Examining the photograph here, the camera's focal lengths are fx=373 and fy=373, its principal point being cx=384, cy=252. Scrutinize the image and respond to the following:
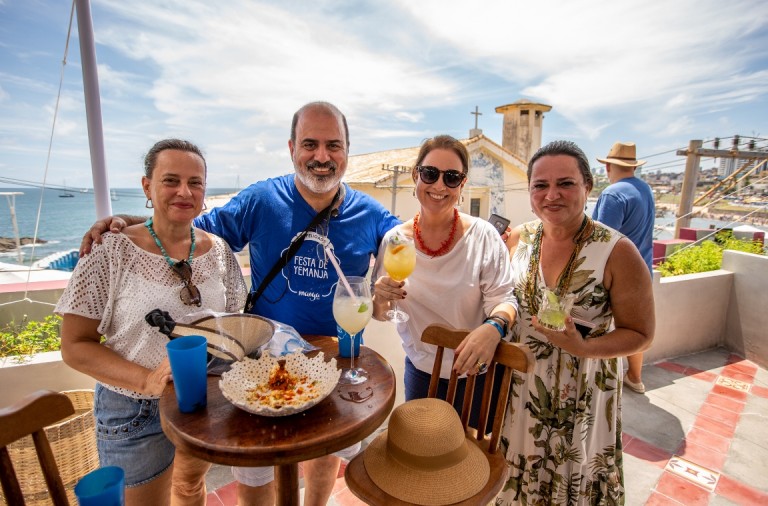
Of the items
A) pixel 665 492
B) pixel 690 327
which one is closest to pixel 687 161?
pixel 690 327

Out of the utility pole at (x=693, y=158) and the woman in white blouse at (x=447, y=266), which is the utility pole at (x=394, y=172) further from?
the woman in white blouse at (x=447, y=266)

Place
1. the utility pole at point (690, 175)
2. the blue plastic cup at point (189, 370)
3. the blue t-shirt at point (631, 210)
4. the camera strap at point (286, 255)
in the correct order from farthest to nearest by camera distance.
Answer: the utility pole at point (690, 175)
the blue t-shirt at point (631, 210)
the camera strap at point (286, 255)
the blue plastic cup at point (189, 370)

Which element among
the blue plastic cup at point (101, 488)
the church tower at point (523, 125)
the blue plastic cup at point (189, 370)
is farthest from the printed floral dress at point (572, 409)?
the church tower at point (523, 125)

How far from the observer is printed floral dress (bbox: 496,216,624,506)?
175 centimetres

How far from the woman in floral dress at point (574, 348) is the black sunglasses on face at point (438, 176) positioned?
1.21ft

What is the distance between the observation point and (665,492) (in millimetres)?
2596

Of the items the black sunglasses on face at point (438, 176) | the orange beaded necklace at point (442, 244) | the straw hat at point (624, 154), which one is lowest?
the orange beaded necklace at point (442, 244)

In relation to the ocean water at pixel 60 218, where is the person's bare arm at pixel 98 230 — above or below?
above

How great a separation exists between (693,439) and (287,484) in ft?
11.6

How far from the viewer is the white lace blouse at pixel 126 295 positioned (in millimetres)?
1521

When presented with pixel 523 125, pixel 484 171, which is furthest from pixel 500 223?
pixel 523 125

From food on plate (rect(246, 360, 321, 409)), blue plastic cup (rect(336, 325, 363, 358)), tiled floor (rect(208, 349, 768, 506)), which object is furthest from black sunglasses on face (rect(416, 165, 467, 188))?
tiled floor (rect(208, 349, 768, 506))

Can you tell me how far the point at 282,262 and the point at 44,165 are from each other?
2225mm

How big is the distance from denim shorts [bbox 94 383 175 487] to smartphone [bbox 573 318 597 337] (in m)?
1.91
